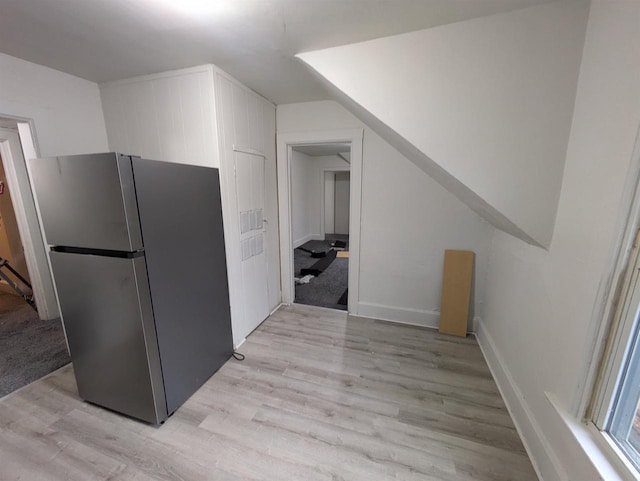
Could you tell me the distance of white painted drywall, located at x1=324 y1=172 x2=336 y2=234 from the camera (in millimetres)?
7469

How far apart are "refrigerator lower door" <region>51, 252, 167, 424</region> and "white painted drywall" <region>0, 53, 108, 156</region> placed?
115 centimetres

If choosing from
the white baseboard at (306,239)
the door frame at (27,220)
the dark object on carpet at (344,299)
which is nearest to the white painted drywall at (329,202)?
the white baseboard at (306,239)

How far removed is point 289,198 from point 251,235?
0.76m

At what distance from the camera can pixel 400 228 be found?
2670mm

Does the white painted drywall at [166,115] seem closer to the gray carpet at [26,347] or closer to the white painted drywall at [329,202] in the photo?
the gray carpet at [26,347]

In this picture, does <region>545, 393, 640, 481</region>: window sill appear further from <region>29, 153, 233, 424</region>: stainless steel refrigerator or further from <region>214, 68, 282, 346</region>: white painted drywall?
<region>214, 68, 282, 346</region>: white painted drywall

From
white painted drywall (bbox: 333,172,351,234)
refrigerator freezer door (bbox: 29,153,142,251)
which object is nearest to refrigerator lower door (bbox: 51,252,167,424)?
refrigerator freezer door (bbox: 29,153,142,251)

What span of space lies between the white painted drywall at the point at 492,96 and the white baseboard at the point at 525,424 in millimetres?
1014

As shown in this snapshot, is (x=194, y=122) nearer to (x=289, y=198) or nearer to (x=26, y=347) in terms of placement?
(x=289, y=198)

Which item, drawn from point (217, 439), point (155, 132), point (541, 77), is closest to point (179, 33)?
point (155, 132)

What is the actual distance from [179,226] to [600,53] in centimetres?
233

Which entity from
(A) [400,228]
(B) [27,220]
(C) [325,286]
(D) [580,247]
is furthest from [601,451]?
(B) [27,220]

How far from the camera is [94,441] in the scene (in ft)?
4.83

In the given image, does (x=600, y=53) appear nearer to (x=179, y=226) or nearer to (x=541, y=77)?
(x=541, y=77)
